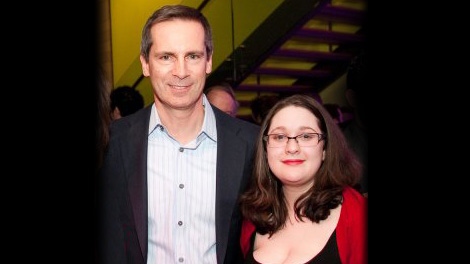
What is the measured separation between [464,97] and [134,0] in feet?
14.3

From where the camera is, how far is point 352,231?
1517 mm

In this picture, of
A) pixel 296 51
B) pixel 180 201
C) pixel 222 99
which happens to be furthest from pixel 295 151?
pixel 296 51

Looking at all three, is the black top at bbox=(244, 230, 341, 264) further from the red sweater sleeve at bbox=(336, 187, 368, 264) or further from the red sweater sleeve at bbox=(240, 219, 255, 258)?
the red sweater sleeve at bbox=(240, 219, 255, 258)

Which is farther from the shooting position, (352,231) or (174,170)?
(174,170)

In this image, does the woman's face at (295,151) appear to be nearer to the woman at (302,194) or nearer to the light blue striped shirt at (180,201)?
the woman at (302,194)

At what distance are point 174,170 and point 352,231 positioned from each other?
0.60 meters

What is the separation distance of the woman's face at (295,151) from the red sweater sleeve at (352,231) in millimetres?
149

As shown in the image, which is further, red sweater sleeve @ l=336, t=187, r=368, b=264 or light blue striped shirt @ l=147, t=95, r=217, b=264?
light blue striped shirt @ l=147, t=95, r=217, b=264

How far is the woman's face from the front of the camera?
158 centimetres

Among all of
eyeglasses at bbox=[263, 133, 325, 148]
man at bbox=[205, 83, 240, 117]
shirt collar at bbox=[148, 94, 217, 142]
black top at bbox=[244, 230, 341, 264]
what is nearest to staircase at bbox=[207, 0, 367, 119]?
man at bbox=[205, 83, 240, 117]

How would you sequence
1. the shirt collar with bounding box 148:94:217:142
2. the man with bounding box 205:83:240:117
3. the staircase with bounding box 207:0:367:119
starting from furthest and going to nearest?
the staircase with bounding box 207:0:367:119, the man with bounding box 205:83:240:117, the shirt collar with bounding box 148:94:217:142

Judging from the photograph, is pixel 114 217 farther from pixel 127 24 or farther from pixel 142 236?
pixel 127 24

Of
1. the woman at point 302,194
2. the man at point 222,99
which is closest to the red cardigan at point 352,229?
the woman at point 302,194

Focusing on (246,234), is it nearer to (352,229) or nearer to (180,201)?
(180,201)
